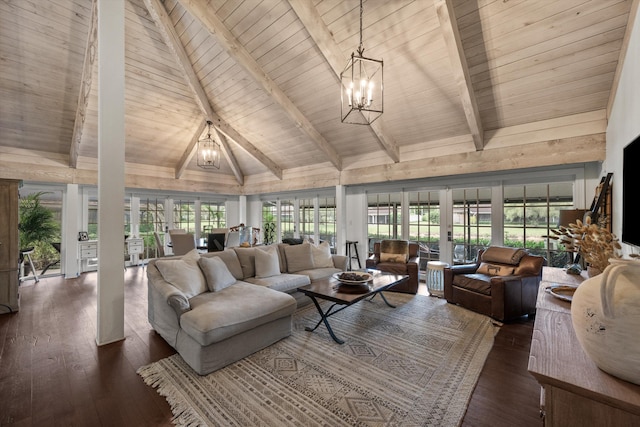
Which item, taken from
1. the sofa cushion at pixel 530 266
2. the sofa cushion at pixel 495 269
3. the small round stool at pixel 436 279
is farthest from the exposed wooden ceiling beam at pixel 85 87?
the sofa cushion at pixel 530 266

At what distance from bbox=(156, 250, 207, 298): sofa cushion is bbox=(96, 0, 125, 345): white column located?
49 centimetres

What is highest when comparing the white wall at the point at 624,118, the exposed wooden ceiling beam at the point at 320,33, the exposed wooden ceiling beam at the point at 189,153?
the exposed wooden ceiling beam at the point at 320,33

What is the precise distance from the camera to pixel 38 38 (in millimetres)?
3643

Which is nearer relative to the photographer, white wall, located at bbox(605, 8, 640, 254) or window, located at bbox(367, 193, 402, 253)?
white wall, located at bbox(605, 8, 640, 254)

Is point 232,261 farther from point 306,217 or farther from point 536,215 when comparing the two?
point 536,215

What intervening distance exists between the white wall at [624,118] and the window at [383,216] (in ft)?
10.7

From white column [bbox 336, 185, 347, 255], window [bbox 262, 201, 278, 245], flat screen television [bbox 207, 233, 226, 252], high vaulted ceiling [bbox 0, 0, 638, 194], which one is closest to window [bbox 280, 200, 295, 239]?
window [bbox 262, 201, 278, 245]

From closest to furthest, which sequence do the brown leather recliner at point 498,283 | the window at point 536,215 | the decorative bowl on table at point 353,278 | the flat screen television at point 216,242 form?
1. the decorative bowl on table at point 353,278
2. the brown leather recliner at point 498,283
3. the window at point 536,215
4. the flat screen television at point 216,242

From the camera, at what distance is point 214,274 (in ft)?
10.3

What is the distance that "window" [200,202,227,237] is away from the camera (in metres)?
8.33

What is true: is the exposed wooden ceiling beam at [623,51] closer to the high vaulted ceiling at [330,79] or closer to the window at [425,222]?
the high vaulted ceiling at [330,79]

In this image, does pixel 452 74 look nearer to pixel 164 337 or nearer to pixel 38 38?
pixel 164 337

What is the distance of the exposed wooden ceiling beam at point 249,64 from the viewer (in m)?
3.44

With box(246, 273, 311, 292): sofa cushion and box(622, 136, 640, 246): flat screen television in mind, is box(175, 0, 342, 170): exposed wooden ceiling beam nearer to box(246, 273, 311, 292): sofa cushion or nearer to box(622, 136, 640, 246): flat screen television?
box(246, 273, 311, 292): sofa cushion
